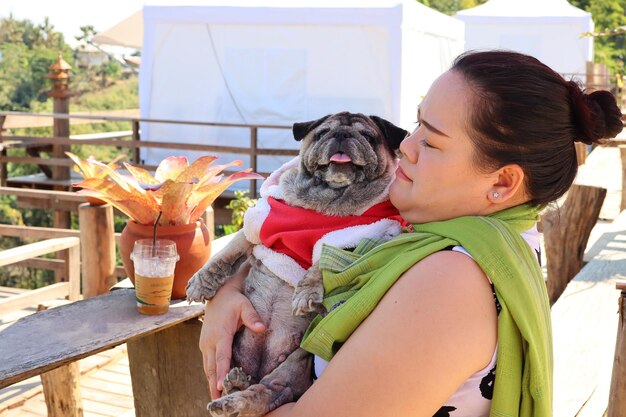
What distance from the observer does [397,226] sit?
5.67 ft

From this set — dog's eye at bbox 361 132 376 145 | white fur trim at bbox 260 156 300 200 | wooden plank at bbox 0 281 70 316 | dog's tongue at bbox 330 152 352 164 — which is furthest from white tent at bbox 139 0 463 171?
dog's tongue at bbox 330 152 352 164

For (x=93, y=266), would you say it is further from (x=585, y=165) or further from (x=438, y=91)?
(x=585, y=165)

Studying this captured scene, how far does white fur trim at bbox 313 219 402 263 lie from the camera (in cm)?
168

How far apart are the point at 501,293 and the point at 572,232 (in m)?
3.84

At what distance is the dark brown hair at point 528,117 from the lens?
1.31m

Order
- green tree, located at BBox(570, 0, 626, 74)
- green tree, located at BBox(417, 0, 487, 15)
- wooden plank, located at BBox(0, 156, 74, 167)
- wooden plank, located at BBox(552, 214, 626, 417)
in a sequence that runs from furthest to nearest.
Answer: green tree, located at BBox(417, 0, 487, 15), green tree, located at BBox(570, 0, 626, 74), wooden plank, located at BBox(0, 156, 74, 167), wooden plank, located at BBox(552, 214, 626, 417)

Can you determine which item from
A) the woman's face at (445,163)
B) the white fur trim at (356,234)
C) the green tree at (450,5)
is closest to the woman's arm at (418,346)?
the woman's face at (445,163)

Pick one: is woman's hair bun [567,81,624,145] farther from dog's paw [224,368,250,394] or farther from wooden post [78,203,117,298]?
wooden post [78,203,117,298]

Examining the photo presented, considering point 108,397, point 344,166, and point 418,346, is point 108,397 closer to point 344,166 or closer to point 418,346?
point 344,166

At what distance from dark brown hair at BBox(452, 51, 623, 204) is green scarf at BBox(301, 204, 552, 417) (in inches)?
3.5

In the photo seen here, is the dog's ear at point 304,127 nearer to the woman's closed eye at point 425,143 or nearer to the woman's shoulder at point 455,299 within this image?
the woman's closed eye at point 425,143

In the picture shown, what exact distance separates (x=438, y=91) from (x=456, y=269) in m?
0.33

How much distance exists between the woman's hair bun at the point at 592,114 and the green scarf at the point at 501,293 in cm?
16

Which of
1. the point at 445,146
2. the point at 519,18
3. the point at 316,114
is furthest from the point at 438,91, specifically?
the point at 519,18
